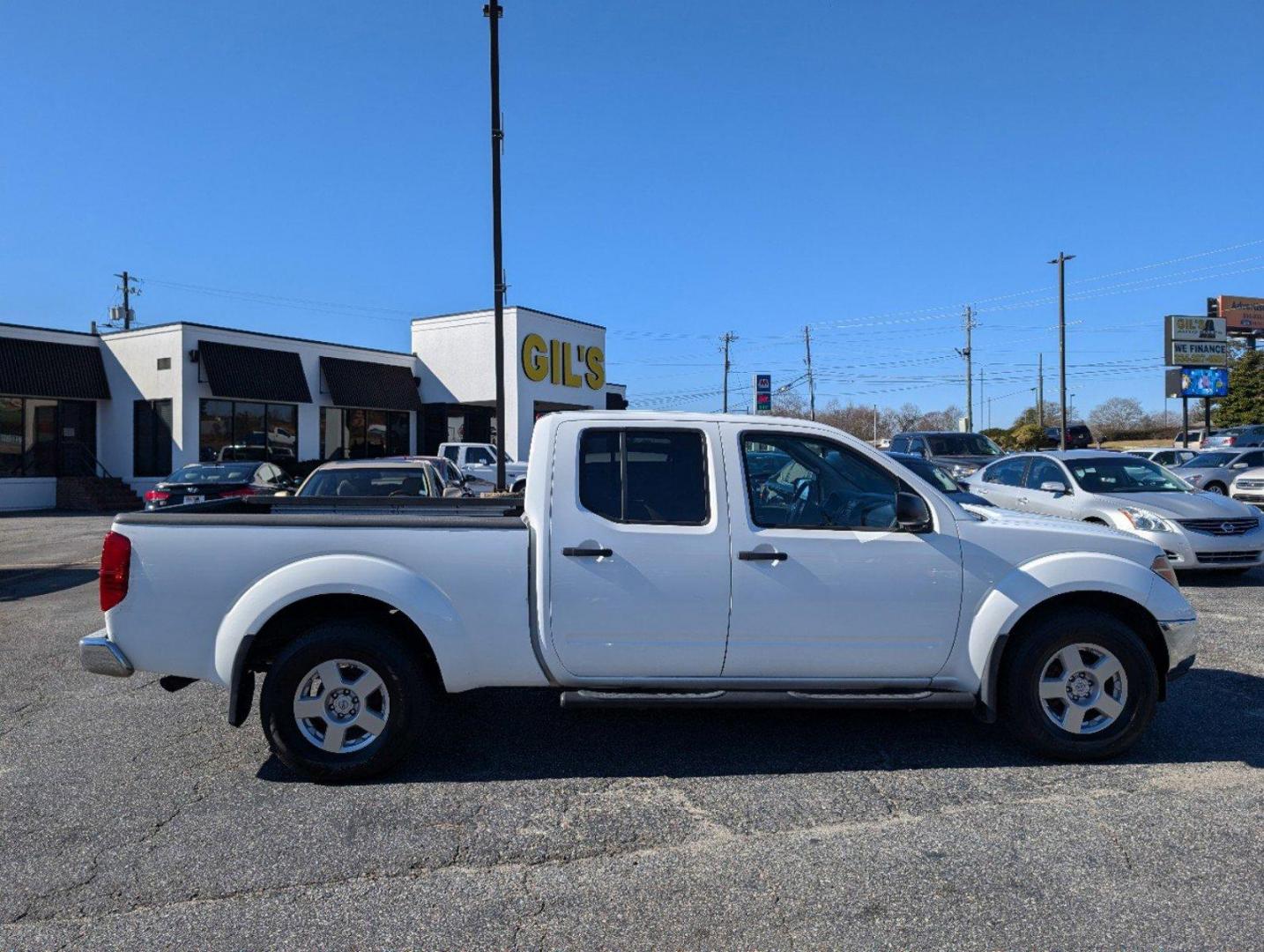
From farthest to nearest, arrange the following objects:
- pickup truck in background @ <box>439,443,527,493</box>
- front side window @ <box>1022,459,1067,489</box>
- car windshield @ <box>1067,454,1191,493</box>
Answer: pickup truck in background @ <box>439,443,527,493</box> → front side window @ <box>1022,459,1067,489</box> → car windshield @ <box>1067,454,1191,493</box>

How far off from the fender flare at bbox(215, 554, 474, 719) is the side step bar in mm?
638

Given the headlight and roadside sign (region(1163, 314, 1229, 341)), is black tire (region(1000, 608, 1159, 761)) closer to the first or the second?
the headlight

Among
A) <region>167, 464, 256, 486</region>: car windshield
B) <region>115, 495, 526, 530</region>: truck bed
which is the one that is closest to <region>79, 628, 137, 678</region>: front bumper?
<region>115, 495, 526, 530</region>: truck bed

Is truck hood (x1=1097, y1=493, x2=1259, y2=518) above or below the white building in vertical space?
below

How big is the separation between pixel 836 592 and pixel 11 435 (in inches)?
1109

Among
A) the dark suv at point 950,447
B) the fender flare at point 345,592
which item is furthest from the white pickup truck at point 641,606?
the dark suv at point 950,447

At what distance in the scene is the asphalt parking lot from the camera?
3.20 metres

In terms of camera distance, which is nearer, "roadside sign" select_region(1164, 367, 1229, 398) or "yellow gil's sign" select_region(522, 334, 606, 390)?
"yellow gil's sign" select_region(522, 334, 606, 390)

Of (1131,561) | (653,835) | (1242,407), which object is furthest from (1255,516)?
(1242,407)

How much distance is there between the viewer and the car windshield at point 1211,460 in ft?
80.1

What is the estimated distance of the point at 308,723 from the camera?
14.7ft

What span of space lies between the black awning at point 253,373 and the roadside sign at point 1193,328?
132ft

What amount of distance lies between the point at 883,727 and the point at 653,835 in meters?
1.96

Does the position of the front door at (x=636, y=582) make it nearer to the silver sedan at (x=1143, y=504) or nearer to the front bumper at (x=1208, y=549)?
the silver sedan at (x=1143, y=504)
